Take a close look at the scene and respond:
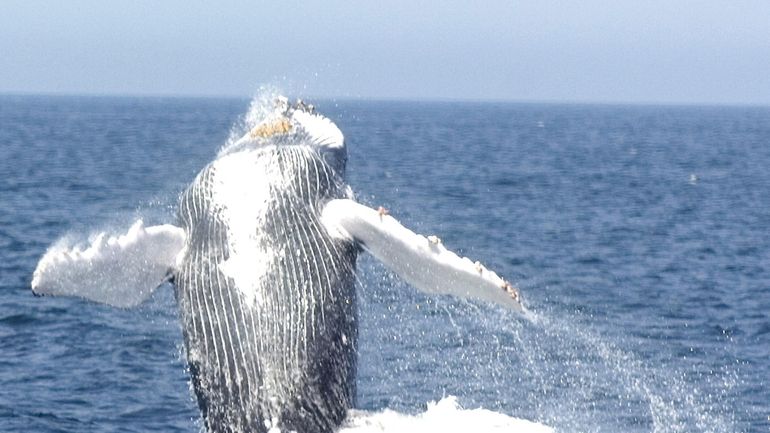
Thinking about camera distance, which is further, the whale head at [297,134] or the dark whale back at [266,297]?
the whale head at [297,134]

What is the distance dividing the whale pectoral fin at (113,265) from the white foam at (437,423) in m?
1.57

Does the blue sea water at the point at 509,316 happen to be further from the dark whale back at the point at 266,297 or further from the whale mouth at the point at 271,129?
the whale mouth at the point at 271,129

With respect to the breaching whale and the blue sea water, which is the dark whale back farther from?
the blue sea water

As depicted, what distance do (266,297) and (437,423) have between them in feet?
4.17

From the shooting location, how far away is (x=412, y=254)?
8.41m

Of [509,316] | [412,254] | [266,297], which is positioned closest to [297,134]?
[412,254]

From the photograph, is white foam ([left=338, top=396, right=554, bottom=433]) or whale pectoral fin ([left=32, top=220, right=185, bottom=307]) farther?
whale pectoral fin ([left=32, top=220, right=185, bottom=307])

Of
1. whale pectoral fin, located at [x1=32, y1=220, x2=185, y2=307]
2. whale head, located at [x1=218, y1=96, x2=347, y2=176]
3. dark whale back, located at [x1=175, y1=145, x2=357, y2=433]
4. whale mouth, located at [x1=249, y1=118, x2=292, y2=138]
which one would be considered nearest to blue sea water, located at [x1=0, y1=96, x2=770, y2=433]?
whale pectoral fin, located at [x1=32, y1=220, x2=185, y2=307]

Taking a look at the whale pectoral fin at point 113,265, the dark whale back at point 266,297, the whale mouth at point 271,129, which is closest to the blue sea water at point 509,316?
the whale pectoral fin at point 113,265

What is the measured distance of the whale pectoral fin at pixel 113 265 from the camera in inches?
336

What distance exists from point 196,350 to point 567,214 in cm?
3809

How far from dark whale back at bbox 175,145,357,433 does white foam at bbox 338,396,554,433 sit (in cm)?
12

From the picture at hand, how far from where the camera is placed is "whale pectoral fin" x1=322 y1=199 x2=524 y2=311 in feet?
26.8

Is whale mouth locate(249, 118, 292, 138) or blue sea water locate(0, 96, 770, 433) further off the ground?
whale mouth locate(249, 118, 292, 138)
